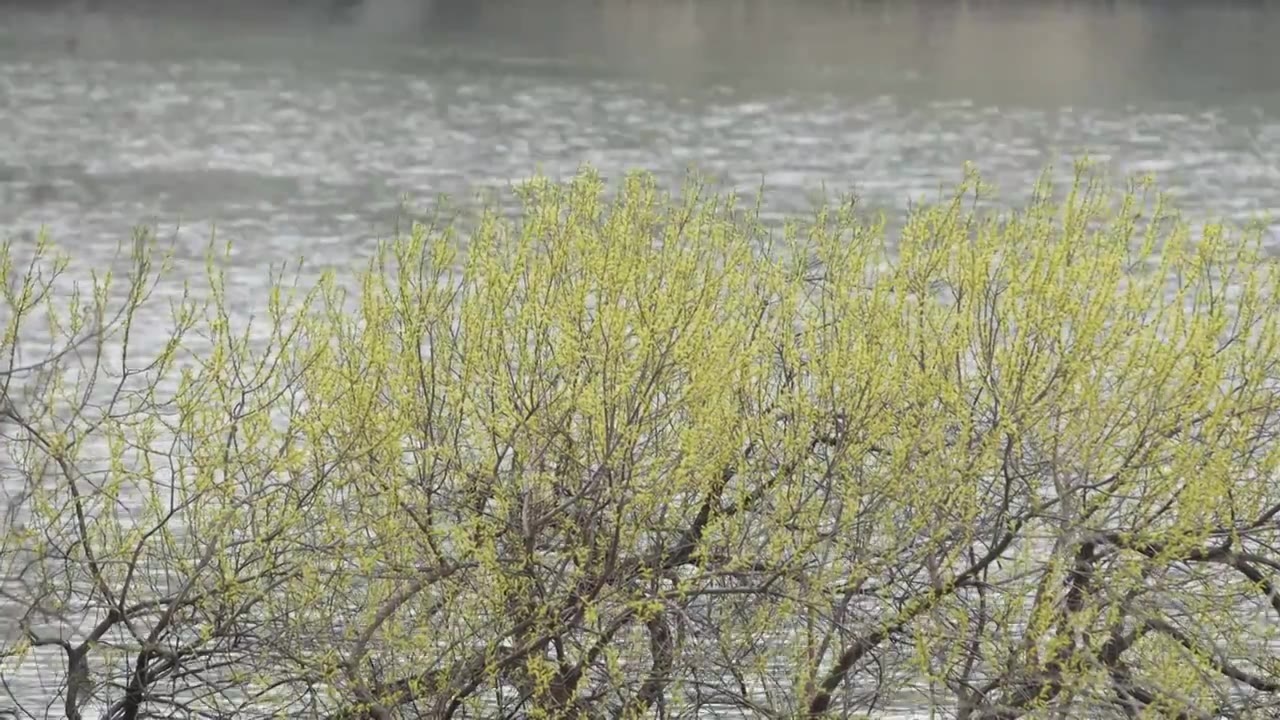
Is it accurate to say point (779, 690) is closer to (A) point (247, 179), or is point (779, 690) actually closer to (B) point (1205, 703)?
(B) point (1205, 703)

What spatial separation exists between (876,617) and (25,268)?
901 inches

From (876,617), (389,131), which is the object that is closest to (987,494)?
(876,617)

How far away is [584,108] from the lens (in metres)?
44.5

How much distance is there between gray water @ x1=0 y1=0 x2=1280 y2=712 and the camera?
36.1 metres

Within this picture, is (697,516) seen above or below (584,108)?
above

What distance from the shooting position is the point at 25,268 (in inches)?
1169

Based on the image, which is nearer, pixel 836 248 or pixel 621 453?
pixel 621 453

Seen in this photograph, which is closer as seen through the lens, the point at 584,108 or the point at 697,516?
the point at 697,516

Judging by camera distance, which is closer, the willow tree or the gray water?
the willow tree

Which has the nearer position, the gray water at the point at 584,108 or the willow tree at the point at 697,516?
the willow tree at the point at 697,516

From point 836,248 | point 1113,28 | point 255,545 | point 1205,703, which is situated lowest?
point 1113,28

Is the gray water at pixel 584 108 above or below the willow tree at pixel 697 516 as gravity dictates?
below

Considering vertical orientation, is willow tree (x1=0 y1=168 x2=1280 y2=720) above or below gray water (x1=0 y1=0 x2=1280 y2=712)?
above

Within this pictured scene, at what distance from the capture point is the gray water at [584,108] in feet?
118
